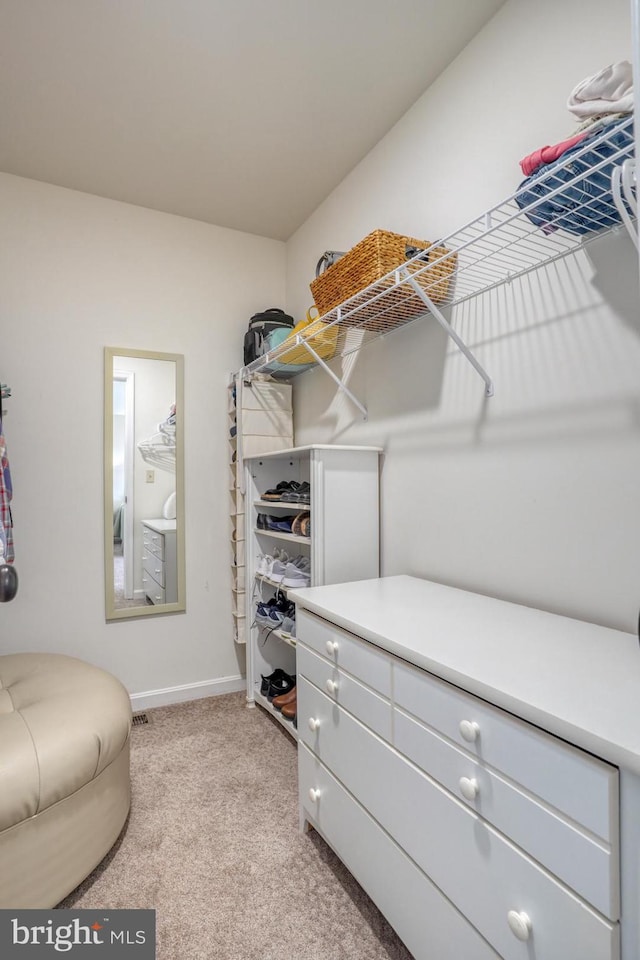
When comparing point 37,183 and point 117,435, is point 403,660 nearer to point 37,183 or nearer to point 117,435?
point 117,435

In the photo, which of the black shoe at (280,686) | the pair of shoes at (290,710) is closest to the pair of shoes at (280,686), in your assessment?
the black shoe at (280,686)

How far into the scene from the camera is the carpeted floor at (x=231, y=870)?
4.25 feet

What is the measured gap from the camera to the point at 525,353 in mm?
1458

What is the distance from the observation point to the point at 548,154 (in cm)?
110

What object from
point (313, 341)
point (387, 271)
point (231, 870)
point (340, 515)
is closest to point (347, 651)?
point (340, 515)

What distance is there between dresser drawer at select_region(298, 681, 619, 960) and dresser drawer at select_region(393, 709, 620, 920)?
0.08ft

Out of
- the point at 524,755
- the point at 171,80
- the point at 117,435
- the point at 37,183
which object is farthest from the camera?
the point at 117,435

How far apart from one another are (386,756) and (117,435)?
212 cm

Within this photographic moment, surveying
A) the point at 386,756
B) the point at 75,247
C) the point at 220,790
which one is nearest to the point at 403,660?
the point at 386,756

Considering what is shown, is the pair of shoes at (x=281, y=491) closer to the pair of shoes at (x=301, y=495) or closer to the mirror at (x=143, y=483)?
the pair of shoes at (x=301, y=495)

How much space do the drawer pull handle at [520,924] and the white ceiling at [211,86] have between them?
2382mm

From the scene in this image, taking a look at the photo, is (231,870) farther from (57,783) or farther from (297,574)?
(297,574)

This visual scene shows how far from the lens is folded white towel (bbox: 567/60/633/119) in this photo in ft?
3.24

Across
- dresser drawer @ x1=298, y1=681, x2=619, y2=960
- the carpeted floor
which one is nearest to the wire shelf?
dresser drawer @ x1=298, y1=681, x2=619, y2=960
